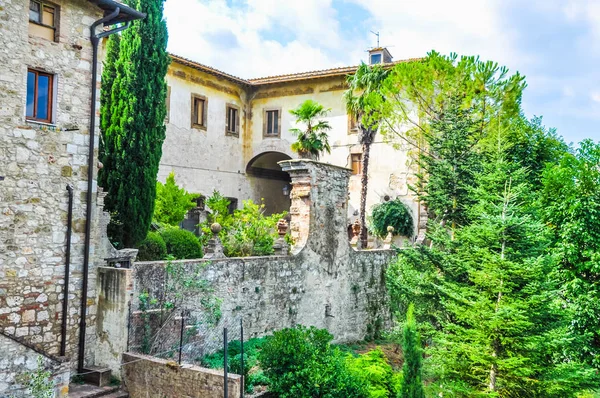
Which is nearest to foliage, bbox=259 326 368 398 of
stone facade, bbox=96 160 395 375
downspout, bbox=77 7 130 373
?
stone facade, bbox=96 160 395 375

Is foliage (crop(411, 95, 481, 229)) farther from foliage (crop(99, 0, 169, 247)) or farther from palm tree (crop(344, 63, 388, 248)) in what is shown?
foliage (crop(99, 0, 169, 247))

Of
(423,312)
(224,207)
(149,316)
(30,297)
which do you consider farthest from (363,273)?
(30,297)

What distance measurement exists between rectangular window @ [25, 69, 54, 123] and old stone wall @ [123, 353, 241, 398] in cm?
456

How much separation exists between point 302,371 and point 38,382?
450 centimetres

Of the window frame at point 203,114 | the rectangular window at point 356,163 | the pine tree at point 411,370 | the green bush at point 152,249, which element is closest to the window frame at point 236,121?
the window frame at point 203,114

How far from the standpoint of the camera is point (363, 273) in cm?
1752

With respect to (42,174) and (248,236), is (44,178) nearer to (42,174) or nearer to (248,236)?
(42,174)

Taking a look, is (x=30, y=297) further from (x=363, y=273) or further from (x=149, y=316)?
(x=363, y=273)

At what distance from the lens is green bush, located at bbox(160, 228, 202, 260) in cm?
1473

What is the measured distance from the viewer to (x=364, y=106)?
73.6ft

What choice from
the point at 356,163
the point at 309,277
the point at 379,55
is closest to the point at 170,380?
the point at 309,277

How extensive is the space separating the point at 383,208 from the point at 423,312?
9.78m

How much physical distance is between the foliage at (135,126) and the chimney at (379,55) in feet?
49.3

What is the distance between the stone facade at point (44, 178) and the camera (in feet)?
31.7
